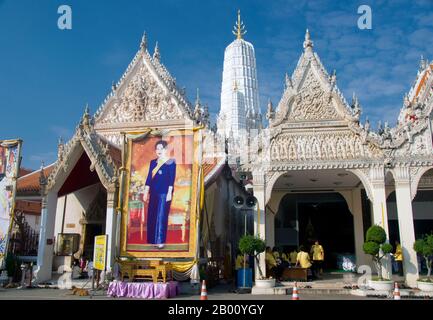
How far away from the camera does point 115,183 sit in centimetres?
1366

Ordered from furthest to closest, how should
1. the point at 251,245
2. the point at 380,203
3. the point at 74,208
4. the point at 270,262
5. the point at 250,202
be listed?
the point at 74,208 → the point at 250,202 → the point at 270,262 → the point at 380,203 → the point at 251,245

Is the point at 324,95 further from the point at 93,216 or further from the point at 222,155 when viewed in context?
the point at 93,216

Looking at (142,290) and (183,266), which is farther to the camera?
(183,266)

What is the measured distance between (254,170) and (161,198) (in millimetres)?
3450

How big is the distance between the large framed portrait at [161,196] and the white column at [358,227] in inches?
330

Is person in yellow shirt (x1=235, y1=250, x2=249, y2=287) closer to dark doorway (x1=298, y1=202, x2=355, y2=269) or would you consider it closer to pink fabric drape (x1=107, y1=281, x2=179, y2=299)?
pink fabric drape (x1=107, y1=281, x2=179, y2=299)

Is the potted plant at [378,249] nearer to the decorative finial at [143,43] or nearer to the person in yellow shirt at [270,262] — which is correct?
the person in yellow shirt at [270,262]

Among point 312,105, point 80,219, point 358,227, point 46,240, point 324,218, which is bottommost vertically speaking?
point 46,240

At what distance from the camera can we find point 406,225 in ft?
42.8

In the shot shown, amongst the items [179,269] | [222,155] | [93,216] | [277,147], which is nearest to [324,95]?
[277,147]

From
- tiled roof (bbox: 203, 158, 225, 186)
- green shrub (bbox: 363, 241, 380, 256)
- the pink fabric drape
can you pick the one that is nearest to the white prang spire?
tiled roof (bbox: 203, 158, 225, 186)

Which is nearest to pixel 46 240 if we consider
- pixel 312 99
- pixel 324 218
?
pixel 312 99

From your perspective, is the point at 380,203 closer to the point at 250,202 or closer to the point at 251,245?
the point at 250,202

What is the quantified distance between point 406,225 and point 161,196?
26.0 feet
